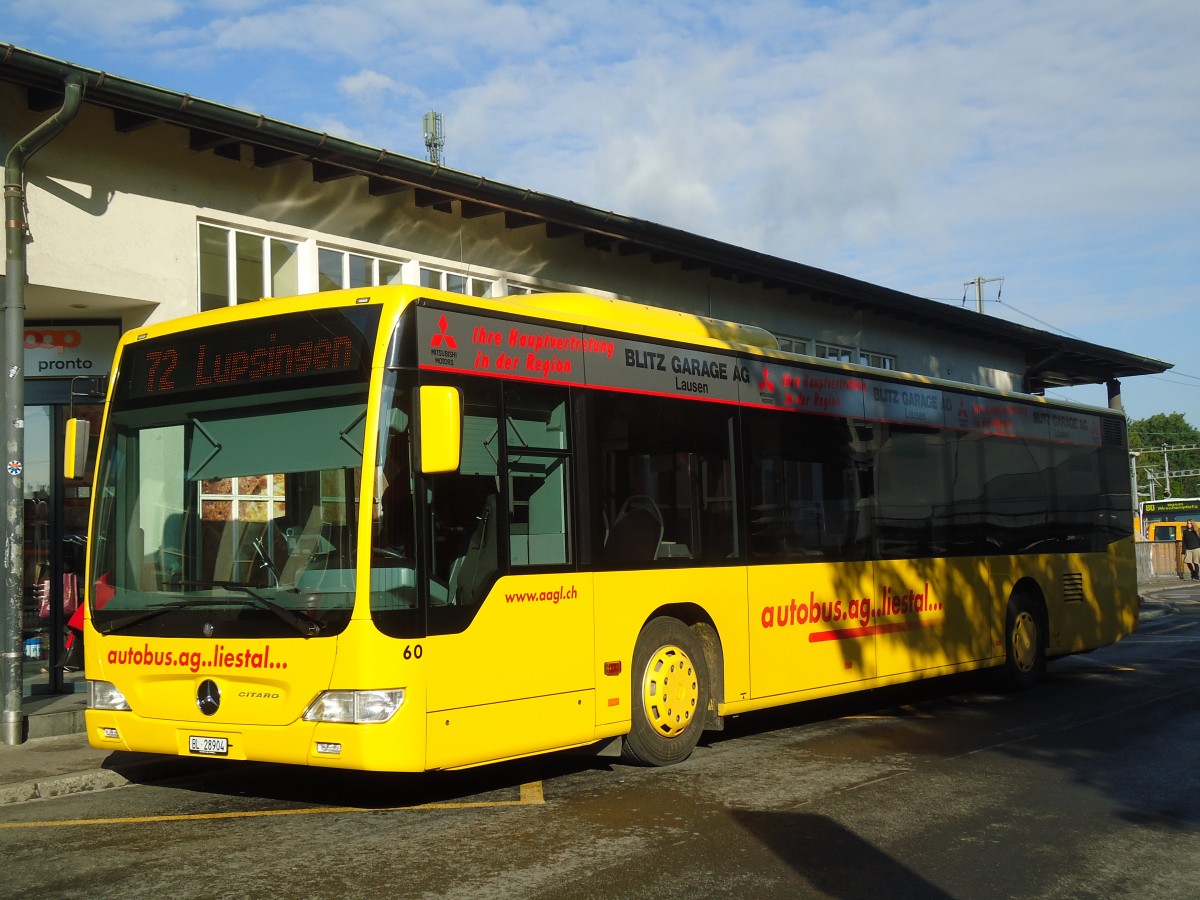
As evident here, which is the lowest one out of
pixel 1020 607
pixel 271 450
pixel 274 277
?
pixel 1020 607

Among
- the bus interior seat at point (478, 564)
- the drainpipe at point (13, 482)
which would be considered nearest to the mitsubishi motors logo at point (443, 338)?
the bus interior seat at point (478, 564)

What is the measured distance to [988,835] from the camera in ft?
22.2

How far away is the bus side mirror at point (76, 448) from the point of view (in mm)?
8672

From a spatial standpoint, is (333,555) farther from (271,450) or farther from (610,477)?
(610,477)

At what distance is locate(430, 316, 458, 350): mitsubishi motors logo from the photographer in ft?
24.3

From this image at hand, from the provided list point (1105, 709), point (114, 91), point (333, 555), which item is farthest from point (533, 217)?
point (333, 555)

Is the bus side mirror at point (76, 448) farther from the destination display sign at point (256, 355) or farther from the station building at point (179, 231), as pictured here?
the station building at point (179, 231)

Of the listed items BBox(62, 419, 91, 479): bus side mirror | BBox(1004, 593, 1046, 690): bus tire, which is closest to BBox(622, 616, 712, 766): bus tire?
BBox(62, 419, 91, 479): bus side mirror

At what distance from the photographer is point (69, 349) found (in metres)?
13.2

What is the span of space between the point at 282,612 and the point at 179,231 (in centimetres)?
757

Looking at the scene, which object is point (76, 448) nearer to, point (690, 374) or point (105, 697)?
point (105, 697)

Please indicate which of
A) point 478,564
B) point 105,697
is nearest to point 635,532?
point 478,564

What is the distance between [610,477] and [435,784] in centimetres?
255

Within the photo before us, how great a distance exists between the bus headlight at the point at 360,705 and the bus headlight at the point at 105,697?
5.54 feet
